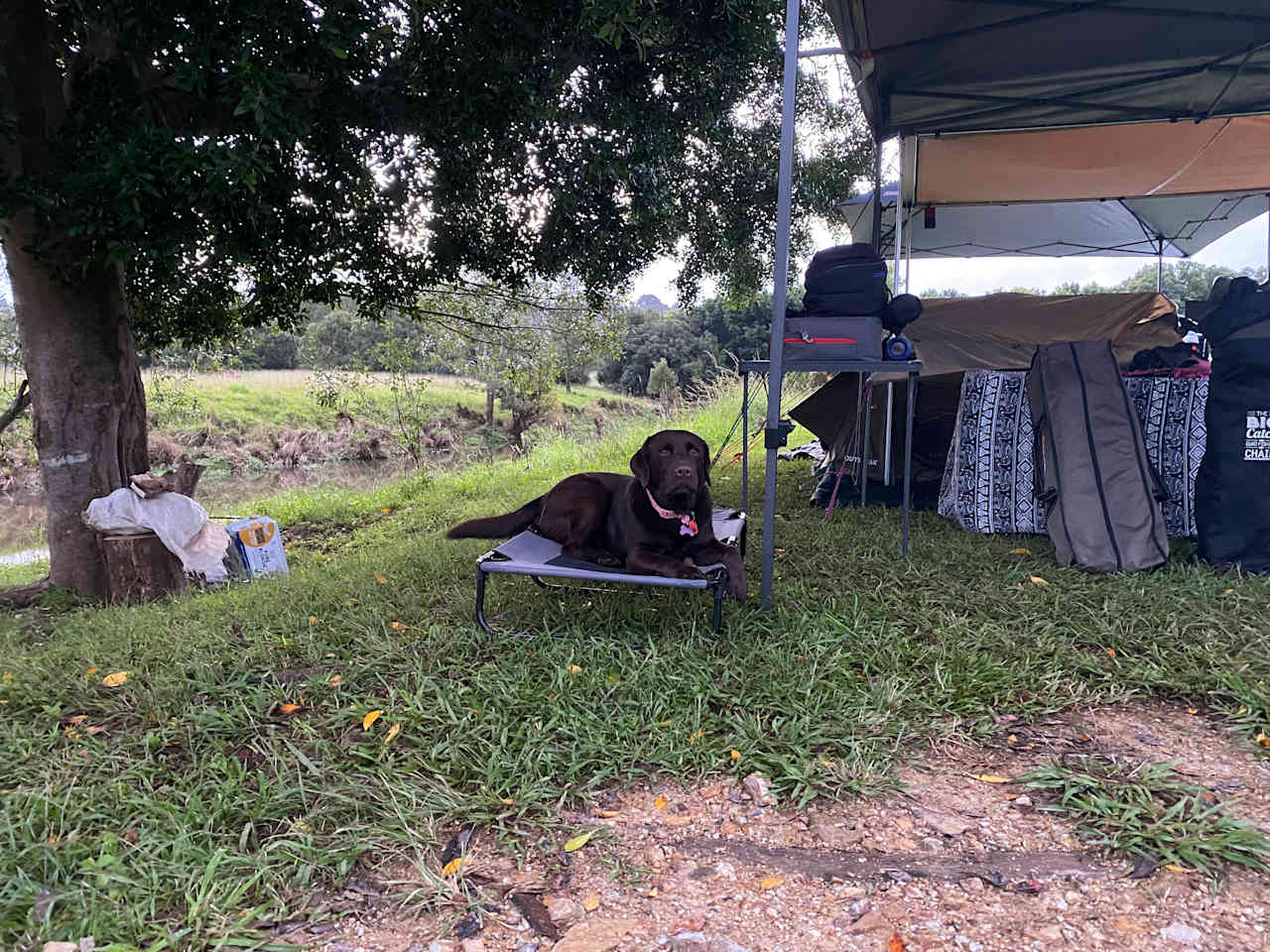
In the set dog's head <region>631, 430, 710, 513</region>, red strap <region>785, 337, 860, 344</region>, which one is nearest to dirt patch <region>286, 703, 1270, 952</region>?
dog's head <region>631, 430, 710, 513</region>

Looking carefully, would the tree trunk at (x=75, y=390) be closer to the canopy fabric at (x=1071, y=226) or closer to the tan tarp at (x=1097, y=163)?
the tan tarp at (x=1097, y=163)

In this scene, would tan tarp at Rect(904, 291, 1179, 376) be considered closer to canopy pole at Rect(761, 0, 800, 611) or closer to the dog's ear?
canopy pole at Rect(761, 0, 800, 611)

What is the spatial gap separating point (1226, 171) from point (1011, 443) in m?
3.48

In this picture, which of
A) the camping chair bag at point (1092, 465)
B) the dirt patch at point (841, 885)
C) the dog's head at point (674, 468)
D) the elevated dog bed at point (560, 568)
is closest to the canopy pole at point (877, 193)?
the camping chair bag at point (1092, 465)

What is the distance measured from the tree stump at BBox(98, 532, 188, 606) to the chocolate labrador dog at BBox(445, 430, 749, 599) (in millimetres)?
2480

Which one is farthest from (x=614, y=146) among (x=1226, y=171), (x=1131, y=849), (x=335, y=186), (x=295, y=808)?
(x=1226, y=171)

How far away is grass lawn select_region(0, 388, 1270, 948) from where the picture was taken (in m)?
1.76

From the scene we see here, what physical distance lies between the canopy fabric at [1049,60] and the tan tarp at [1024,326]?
1197 mm

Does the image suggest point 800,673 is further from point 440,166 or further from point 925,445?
point 925,445

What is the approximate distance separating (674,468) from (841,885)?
1.72 m

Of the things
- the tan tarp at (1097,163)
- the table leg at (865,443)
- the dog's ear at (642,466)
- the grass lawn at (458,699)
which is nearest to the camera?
the grass lawn at (458,699)

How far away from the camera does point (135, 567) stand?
4.34m

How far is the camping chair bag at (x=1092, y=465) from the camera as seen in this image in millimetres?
3742

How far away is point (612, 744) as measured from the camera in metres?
2.19
